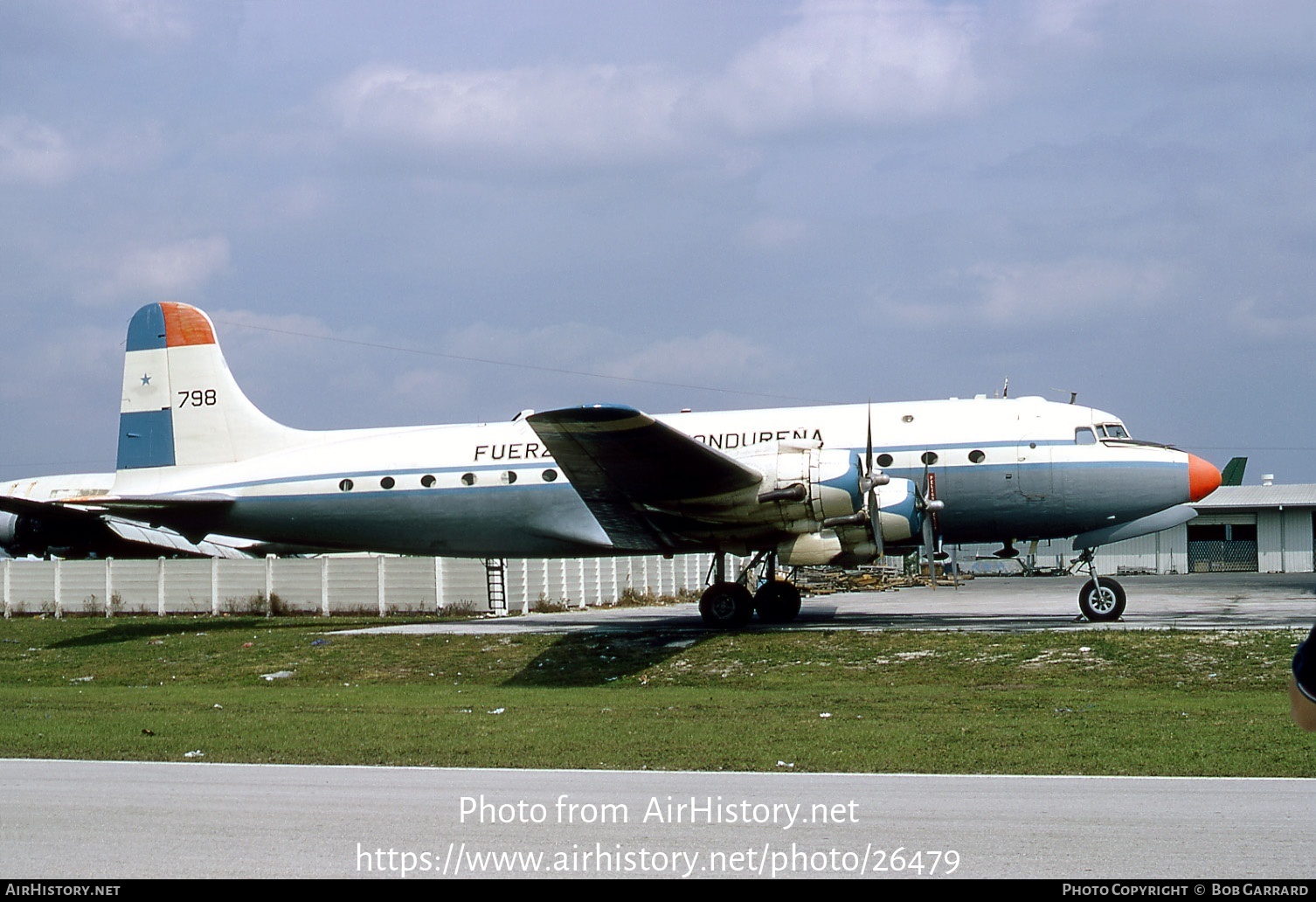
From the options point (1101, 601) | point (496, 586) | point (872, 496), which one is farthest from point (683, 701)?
point (496, 586)

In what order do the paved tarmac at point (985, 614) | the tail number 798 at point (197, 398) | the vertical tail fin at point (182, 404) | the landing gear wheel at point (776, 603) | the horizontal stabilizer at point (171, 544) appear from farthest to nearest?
the horizontal stabilizer at point (171, 544) → the tail number 798 at point (197, 398) → the vertical tail fin at point (182, 404) → the landing gear wheel at point (776, 603) → the paved tarmac at point (985, 614)

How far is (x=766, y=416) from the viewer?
952 inches

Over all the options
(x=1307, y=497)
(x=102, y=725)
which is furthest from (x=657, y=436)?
(x=1307, y=497)

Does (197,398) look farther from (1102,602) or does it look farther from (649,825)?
(649,825)

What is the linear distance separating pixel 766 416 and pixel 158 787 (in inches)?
646

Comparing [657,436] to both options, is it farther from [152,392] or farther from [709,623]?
[152,392]

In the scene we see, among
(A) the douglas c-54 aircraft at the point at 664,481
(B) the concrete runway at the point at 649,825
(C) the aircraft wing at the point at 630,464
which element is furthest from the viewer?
(A) the douglas c-54 aircraft at the point at 664,481

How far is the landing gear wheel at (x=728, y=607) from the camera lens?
23.0 metres

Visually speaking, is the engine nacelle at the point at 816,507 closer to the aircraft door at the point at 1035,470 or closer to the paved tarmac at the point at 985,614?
the paved tarmac at the point at 985,614

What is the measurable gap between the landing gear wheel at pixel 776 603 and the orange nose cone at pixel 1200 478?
25.4 feet

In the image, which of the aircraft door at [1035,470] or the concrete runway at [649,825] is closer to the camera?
the concrete runway at [649,825]

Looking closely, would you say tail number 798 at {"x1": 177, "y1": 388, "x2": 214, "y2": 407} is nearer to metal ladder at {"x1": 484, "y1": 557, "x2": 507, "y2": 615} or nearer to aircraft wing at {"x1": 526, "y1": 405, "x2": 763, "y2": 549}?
metal ladder at {"x1": 484, "y1": 557, "x2": 507, "y2": 615}

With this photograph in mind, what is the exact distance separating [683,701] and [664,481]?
5.59 metres

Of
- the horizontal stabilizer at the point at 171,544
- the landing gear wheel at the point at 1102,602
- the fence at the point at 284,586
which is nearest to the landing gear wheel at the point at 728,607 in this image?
the landing gear wheel at the point at 1102,602
